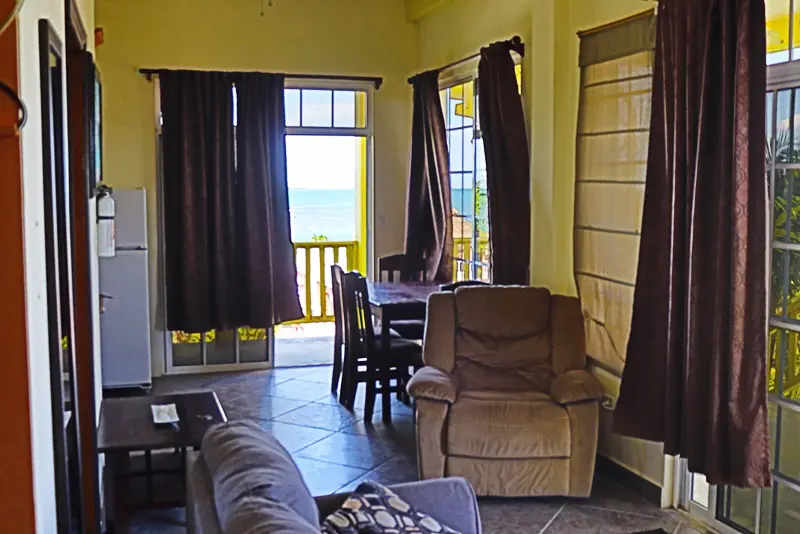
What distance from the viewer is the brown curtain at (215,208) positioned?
6.31 m

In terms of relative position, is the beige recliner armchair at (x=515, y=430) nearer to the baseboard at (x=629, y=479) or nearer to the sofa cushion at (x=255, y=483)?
the baseboard at (x=629, y=479)

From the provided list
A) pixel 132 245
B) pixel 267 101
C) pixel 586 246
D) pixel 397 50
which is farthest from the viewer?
pixel 397 50

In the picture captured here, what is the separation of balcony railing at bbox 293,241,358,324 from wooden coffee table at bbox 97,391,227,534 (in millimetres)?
4655

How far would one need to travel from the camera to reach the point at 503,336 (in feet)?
14.6

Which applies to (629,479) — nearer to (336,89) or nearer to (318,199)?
(336,89)

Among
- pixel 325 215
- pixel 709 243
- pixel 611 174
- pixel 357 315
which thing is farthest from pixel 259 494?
pixel 325 215

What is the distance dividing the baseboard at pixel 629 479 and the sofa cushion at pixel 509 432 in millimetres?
454

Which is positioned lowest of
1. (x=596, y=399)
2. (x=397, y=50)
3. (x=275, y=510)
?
(x=596, y=399)

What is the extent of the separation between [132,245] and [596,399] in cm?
361

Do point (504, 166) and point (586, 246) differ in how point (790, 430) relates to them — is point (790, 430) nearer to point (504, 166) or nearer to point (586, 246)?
point (586, 246)

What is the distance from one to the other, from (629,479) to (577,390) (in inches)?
24.4

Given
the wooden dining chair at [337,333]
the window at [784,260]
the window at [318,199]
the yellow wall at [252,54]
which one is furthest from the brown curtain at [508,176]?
the window at [318,199]

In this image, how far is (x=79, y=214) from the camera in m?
3.29

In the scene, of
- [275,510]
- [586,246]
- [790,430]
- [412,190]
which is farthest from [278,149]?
[275,510]
